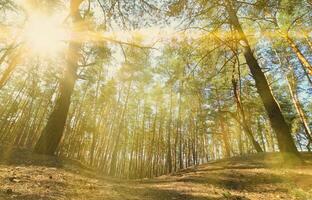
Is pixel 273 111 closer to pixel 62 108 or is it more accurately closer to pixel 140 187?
pixel 140 187

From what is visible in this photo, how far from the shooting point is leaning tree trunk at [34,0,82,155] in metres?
7.13

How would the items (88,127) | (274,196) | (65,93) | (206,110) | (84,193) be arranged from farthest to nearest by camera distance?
(88,127) < (206,110) < (65,93) < (274,196) < (84,193)

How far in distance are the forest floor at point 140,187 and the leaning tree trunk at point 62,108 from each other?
1.74ft

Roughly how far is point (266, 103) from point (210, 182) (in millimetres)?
2763

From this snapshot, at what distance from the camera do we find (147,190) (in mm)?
4922

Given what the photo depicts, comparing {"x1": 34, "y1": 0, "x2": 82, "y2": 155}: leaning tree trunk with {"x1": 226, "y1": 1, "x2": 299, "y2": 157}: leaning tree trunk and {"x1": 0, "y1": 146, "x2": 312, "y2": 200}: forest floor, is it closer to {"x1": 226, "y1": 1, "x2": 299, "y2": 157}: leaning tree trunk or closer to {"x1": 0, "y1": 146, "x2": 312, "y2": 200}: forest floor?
{"x1": 0, "y1": 146, "x2": 312, "y2": 200}: forest floor

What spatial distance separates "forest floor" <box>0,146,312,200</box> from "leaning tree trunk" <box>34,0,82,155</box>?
0.53 metres

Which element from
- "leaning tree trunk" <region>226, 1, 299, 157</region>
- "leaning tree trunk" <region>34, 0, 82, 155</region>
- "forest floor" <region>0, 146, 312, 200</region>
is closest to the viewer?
"forest floor" <region>0, 146, 312, 200</region>

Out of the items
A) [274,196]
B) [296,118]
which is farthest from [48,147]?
[296,118]

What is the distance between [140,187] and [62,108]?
369cm

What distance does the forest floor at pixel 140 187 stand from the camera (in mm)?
3746

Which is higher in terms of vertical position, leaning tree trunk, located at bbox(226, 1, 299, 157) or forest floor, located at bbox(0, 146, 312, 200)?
leaning tree trunk, located at bbox(226, 1, 299, 157)

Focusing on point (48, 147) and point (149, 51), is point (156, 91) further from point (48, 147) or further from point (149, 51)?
point (48, 147)

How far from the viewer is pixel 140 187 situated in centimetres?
522
